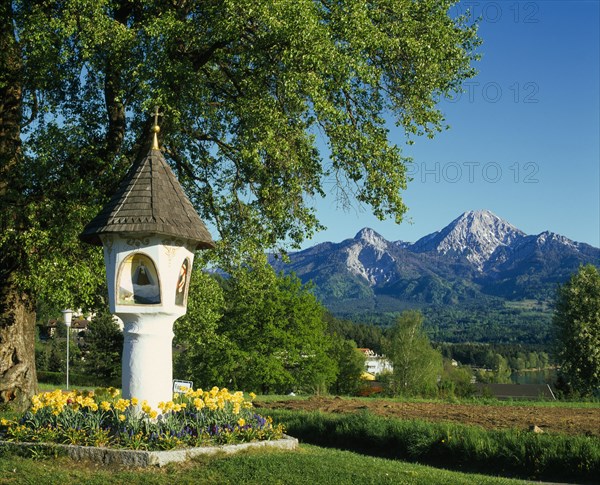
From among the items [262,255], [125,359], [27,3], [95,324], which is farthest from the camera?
[95,324]

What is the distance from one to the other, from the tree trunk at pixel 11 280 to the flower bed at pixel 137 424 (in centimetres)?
415

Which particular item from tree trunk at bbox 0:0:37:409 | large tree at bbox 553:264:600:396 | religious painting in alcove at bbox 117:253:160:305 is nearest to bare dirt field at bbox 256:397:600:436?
tree trunk at bbox 0:0:37:409

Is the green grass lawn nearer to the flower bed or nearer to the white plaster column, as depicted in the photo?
the flower bed

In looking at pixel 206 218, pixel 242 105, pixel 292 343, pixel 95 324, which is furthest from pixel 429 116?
pixel 95 324

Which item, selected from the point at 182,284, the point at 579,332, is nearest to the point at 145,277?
the point at 182,284

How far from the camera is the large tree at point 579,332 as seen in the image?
1981 inches

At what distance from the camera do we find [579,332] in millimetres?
50531

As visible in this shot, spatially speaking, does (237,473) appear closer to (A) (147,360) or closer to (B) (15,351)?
(A) (147,360)

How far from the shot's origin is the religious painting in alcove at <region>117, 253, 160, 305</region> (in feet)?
42.6

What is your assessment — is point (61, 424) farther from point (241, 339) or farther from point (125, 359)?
point (241, 339)

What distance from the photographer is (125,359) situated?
13.1m

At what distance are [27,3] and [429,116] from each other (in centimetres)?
1063

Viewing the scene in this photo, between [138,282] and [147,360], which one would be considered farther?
[138,282]

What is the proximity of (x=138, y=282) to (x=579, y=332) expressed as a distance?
44.7 metres
